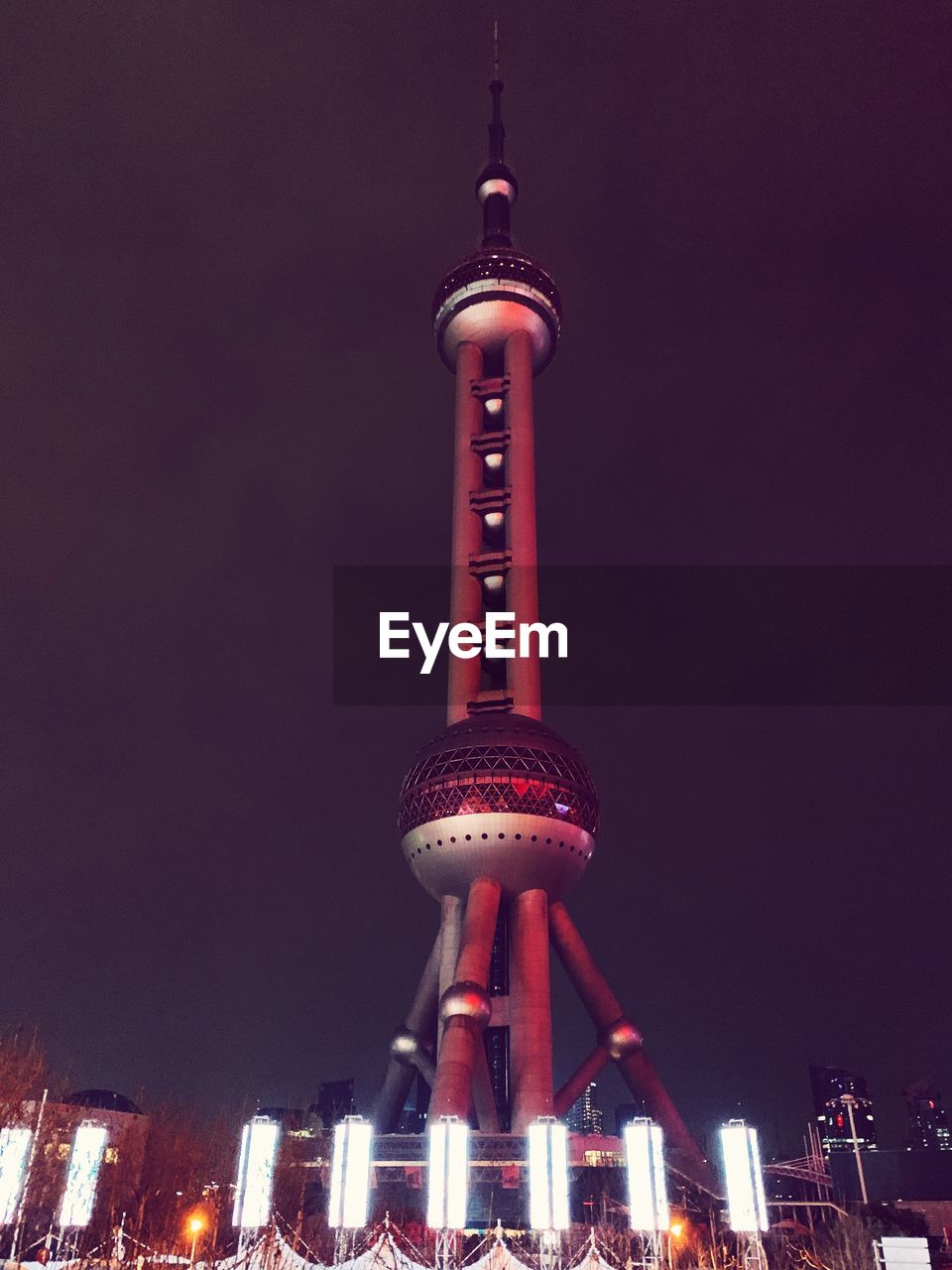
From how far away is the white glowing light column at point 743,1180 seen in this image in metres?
30.0

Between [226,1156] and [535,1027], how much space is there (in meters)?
19.6

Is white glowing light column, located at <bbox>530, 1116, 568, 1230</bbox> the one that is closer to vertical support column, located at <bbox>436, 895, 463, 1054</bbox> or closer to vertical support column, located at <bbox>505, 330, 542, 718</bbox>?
vertical support column, located at <bbox>436, 895, 463, 1054</bbox>

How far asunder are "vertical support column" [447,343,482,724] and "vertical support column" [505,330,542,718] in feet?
9.74

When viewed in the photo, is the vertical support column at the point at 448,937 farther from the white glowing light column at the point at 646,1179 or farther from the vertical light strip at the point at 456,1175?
the vertical light strip at the point at 456,1175

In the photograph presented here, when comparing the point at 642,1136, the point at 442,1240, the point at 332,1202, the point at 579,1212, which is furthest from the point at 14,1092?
the point at 579,1212

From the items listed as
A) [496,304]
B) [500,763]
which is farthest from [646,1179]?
[496,304]

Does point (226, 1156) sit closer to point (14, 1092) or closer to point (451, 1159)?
point (14, 1092)

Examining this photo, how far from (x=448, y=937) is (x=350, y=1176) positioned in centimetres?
3991

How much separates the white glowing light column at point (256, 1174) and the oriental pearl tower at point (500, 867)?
26709 mm

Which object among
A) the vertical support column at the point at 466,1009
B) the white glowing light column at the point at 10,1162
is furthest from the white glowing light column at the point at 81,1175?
the vertical support column at the point at 466,1009

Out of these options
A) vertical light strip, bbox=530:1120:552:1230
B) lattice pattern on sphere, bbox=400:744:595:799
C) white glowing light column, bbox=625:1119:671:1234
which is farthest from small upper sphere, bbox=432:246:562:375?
vertical light strip, bbox=530:1120:552:1230

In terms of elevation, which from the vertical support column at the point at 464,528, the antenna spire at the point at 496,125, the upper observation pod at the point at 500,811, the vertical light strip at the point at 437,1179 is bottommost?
the vertical light strip at the point at 437,1179

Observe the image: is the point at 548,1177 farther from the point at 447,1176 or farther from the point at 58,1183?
the point at 58,1183

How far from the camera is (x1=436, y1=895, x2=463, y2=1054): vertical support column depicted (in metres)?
68.3
